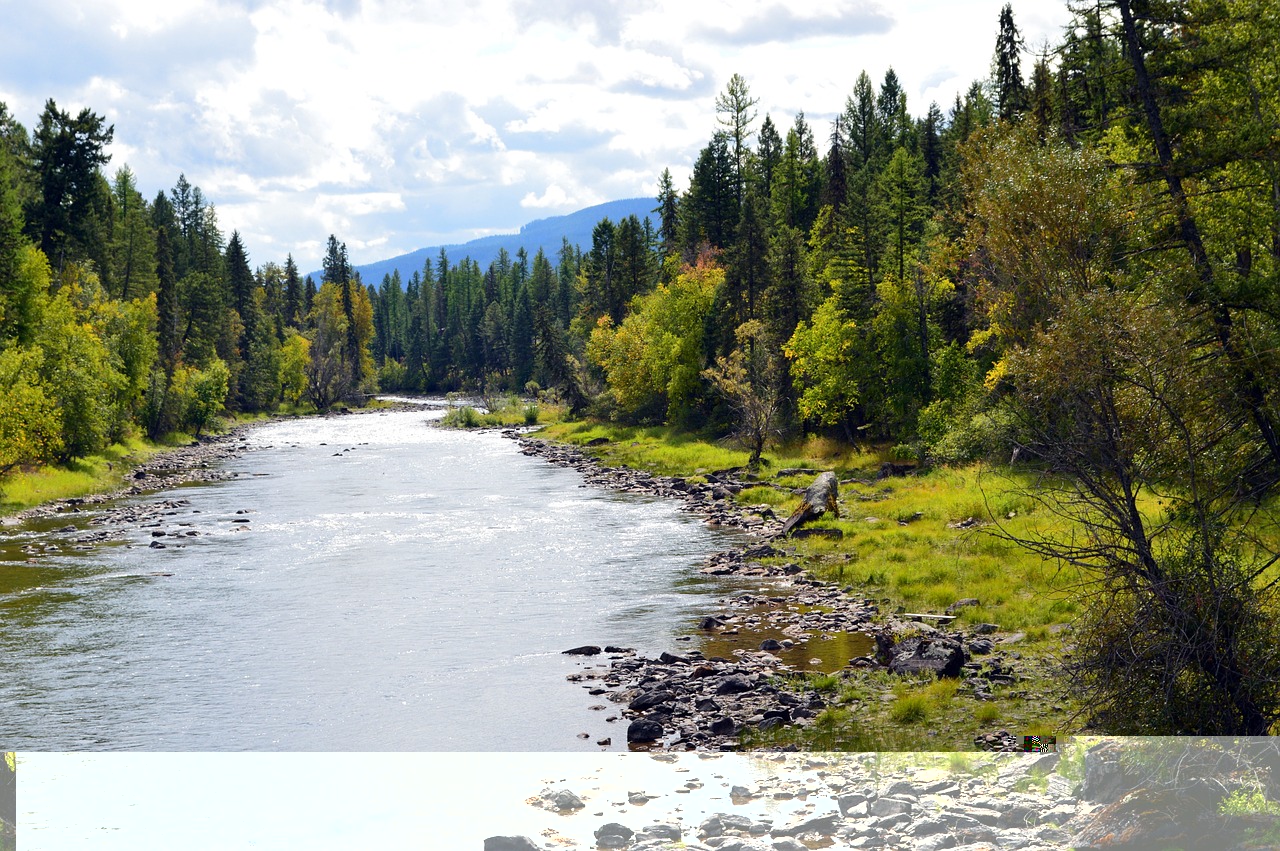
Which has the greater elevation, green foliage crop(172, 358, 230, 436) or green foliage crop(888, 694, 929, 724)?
green foliage crop(172, 358, 230, 436)

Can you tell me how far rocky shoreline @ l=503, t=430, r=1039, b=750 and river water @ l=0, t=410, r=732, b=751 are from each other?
0.87 metres

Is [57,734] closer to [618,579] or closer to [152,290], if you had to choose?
[618,579]

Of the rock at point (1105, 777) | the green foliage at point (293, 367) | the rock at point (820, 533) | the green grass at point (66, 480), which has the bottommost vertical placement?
the rock at point (820, 533)

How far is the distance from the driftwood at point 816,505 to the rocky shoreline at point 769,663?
622 centimetres

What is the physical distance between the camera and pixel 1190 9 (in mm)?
21328

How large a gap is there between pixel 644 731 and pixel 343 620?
12.5 meters

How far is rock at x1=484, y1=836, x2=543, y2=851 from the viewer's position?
13.7 meters

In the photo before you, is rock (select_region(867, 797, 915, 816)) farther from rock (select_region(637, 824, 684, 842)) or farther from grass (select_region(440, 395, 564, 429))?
grass (select_region(440, 395, 564, 429))

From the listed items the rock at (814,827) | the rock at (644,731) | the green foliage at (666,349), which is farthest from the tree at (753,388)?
the rock at (814,827)

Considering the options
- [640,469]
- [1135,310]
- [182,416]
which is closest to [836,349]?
[640,469]

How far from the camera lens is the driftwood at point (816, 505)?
125ft

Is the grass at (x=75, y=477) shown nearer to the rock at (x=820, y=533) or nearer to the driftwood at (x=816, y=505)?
the driftwood at (x=816, y=505)

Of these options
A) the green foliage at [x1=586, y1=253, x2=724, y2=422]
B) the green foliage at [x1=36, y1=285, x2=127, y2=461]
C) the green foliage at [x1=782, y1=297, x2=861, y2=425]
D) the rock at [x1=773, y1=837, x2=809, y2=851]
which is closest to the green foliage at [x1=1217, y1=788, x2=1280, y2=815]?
the rock at [x1=773, y1=837, x2=809, y2=851]

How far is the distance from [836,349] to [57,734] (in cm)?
4496
